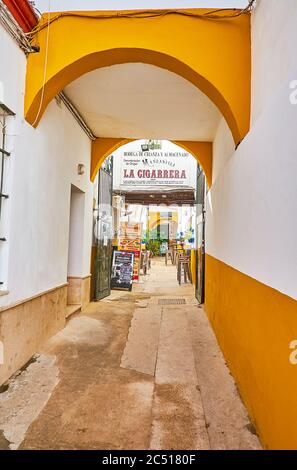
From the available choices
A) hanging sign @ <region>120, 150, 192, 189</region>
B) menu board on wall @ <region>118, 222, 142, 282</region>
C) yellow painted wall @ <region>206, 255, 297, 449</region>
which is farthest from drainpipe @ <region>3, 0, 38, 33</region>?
hanging sign @ <region>120, 150, 192, 189</region>

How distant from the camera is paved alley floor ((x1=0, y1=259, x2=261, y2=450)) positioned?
7.79 feet

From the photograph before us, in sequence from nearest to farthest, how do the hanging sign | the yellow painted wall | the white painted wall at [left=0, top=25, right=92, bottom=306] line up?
the yellow painted wall < the white painted wall at [left=0, top=25, right=92, bottom=306] < the hanging sign

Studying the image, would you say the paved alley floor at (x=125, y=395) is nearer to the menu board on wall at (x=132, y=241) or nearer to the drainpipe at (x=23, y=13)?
the drainpipe at (x=23, y=13)

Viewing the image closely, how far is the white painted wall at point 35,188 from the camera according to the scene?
10.5 ft

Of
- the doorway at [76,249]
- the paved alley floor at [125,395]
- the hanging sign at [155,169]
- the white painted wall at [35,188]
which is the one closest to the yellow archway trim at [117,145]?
the doorway at [76,249]

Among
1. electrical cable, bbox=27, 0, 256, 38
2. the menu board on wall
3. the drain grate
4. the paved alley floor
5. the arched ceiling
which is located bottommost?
the paved alley floor

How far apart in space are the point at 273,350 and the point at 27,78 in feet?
11.0

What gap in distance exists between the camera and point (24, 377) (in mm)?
3268

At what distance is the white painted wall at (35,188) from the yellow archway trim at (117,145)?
121 centimetres

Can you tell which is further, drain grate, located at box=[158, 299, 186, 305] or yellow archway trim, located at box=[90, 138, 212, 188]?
drain grate, located at box=[158, 299, 186, 305]

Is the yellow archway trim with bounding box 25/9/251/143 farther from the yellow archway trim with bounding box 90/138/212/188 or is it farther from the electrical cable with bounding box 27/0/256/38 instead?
the yellow archway trim with bounding box 90/138/212/188

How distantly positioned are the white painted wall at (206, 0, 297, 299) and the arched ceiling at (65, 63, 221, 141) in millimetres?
1431
